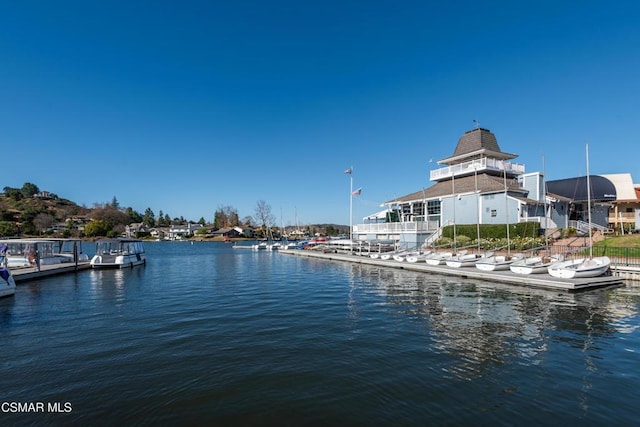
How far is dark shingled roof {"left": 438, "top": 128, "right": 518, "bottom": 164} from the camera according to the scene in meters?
39.3

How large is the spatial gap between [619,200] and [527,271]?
3358 cm

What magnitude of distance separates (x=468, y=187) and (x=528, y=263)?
53.7 ft

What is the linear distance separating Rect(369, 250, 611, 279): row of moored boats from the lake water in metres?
3.06

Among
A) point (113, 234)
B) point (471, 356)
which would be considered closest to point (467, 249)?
point (471, 356)

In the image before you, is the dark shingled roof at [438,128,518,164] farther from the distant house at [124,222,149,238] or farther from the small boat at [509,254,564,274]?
the distant house at [124,222,149,238]

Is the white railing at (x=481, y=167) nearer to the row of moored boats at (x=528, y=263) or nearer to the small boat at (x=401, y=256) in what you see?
the small boat at (x=401, y=256)

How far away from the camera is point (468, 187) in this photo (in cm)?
3603

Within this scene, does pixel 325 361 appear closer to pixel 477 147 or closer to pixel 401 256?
pixel 401 256

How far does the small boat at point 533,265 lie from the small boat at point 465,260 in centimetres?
311

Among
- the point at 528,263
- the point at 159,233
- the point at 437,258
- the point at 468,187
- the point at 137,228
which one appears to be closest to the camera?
the point at 528,263

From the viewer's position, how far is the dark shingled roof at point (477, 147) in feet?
129

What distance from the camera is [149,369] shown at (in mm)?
8047

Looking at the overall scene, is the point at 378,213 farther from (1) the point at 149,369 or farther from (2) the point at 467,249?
(1) the point at 149,369

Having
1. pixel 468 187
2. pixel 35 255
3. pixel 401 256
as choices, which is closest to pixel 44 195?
pixel 35 255
